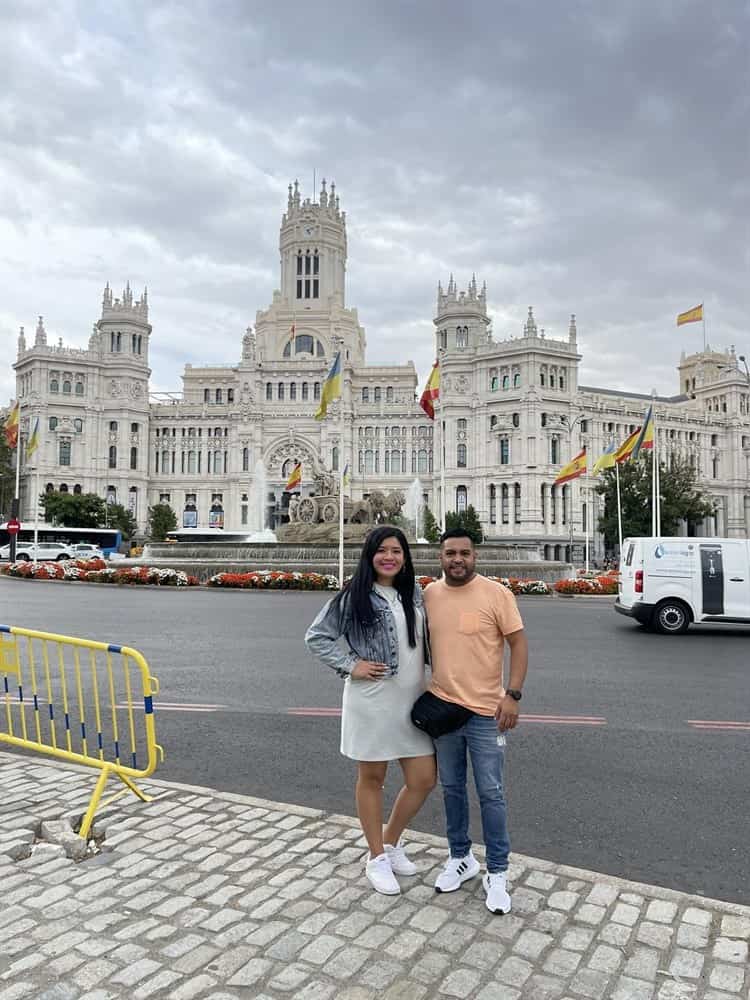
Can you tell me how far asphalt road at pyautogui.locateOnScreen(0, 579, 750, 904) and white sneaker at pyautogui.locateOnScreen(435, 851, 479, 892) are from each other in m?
0.63

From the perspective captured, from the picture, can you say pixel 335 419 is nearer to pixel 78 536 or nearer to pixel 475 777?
pixel 78 536

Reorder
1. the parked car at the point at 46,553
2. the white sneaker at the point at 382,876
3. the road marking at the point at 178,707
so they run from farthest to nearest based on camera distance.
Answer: the parked car at the point at 46,553, the road marking at the point at 178,707, the white sneaker at the point at 382,876

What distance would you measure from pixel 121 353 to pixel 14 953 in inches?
4292

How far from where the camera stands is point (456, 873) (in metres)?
4.26

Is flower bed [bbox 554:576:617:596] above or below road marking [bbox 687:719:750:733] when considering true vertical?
below

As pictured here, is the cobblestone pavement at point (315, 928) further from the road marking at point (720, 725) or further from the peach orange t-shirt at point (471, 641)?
the road marking at point (720, 725)

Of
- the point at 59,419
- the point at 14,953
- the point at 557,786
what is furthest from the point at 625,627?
the point at 59,419

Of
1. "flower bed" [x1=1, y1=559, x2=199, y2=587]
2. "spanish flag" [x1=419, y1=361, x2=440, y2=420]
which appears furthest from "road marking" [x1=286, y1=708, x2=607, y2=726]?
"spanish flag" [x1=419, y1=361, x2=440, y2=420]

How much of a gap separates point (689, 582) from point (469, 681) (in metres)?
12.8

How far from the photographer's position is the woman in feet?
14.2

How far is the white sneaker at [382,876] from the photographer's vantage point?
414 cm

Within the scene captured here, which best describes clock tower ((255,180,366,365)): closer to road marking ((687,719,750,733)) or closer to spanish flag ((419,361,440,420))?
spanish flag ((419,361,440,420))

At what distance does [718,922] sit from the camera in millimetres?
3875

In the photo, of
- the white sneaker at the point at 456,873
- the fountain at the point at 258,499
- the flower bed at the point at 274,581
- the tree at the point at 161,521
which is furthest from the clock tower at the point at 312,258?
the white sneaker at the point at 456,873
